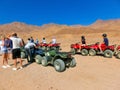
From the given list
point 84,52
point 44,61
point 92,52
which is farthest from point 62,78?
point 84,52

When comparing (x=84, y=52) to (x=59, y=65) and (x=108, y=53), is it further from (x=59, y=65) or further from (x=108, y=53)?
(x=59, y=65)

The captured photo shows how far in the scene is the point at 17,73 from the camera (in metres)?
8.59

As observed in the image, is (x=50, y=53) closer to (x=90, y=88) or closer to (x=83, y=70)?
(x=83, y=70)

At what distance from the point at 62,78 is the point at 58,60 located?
4.13 feet

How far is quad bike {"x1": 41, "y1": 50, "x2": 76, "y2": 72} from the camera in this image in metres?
8.68

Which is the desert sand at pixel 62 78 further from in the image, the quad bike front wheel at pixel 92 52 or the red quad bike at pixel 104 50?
the quad bike front wheel at pixel 92 52

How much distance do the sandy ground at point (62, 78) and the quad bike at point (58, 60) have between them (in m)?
0.25

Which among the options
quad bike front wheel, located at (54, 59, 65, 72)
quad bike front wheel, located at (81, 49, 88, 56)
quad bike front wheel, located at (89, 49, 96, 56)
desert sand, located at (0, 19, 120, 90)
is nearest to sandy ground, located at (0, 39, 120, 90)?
desert sand, located at (0, 19, 120, 90)

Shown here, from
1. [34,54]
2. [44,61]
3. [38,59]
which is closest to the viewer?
[44,61]

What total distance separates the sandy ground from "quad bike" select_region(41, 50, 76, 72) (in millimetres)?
250

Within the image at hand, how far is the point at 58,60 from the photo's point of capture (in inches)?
347

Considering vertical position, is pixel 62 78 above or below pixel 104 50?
below

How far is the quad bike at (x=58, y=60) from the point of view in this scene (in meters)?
8.68

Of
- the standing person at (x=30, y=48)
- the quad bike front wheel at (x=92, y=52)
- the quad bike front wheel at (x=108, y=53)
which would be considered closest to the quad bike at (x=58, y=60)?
the standing person at (x=30, y=48)
